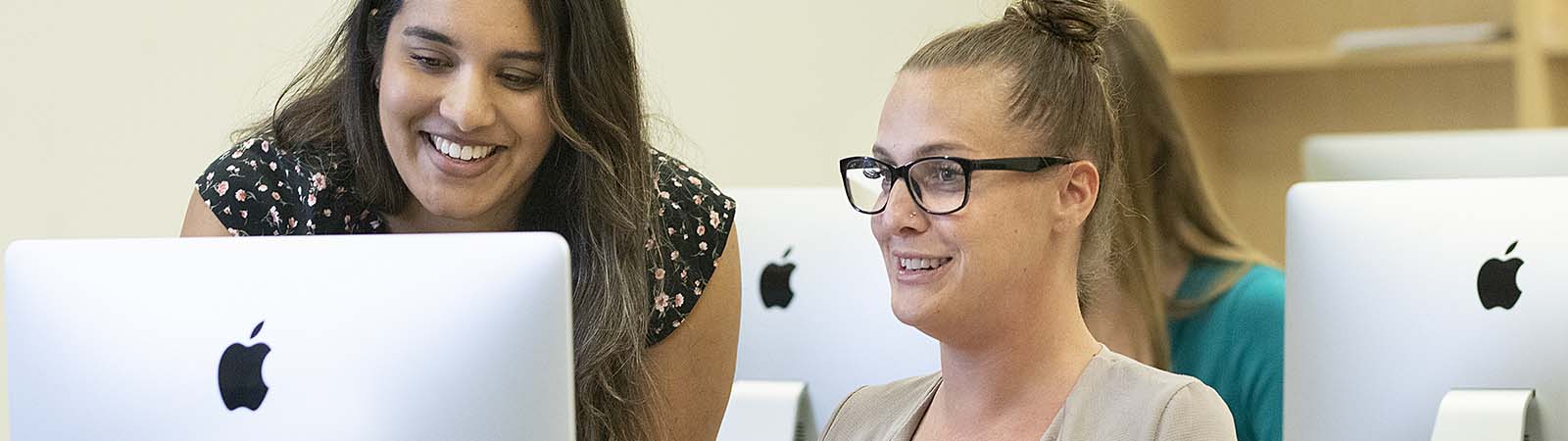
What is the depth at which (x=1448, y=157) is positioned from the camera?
1896 mm

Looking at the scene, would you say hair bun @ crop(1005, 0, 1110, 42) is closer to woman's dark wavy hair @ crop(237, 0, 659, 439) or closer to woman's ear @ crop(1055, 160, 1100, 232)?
woman's ear @ crop(1055, 160, 1100, 232)

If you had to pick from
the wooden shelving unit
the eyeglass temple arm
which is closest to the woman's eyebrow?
the eyeglass temple arm

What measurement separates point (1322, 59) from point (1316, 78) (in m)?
0.25

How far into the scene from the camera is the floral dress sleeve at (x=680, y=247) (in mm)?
1665

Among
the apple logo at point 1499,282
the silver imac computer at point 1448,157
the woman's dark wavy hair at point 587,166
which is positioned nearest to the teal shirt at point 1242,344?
the silver imac computer at point 1448,157

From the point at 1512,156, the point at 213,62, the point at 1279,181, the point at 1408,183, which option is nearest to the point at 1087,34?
the point at 1408,183

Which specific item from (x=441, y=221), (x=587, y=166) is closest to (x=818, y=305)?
(x=587, y=166)

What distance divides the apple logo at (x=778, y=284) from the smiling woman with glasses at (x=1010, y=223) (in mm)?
462

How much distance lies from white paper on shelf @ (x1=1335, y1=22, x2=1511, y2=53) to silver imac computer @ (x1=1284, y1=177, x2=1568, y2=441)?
7.79 feet

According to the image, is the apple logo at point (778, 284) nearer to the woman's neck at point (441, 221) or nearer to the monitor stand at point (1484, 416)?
the woman's neck at point (441, 221)

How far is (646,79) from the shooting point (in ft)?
8.63

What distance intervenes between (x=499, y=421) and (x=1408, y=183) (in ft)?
2.53

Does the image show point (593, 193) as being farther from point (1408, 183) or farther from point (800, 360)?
point (1408, 183)

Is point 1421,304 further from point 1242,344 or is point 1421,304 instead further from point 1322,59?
point 1322,59
